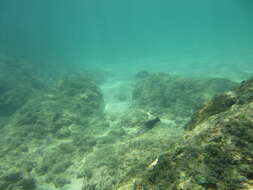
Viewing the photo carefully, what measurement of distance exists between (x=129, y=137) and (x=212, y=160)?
6186mm

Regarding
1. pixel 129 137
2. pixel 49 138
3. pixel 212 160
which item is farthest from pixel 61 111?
pixel 212 160

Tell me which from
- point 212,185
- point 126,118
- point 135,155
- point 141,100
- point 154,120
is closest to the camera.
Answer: point 212,185

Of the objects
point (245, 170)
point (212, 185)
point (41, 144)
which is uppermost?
point (245, 170)

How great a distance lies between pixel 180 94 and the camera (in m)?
11.5

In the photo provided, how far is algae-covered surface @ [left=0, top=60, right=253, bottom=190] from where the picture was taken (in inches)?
76.2

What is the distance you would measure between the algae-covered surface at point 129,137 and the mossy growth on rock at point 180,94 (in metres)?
0.07

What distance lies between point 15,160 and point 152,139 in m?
6.71

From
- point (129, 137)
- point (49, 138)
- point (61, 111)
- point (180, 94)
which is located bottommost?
point (49, 138)

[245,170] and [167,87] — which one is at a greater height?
[245,170]

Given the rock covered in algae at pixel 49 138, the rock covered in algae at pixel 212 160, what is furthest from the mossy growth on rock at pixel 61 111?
the rock covered in algae at pixel 212 160

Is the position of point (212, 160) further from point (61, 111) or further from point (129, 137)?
point (61, 111)

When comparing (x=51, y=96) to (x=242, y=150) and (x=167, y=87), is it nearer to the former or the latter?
(x=167, y=87)

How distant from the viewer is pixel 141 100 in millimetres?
12461

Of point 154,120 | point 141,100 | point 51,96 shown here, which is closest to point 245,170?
point 154,120
